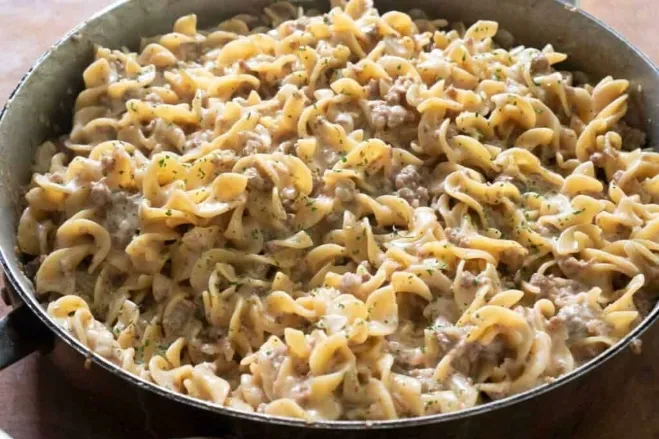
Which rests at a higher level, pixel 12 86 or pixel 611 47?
pixel 611 47

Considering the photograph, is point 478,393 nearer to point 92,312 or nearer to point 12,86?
point 92,312

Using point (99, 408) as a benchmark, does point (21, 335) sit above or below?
above

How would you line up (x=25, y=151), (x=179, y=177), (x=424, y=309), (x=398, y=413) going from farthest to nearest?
1. (x=25, y=151)
2. (x=179, y=177)
3. (x=424, y=309)
4. (x=398, y=413)

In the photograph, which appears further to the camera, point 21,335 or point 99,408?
point 99,408

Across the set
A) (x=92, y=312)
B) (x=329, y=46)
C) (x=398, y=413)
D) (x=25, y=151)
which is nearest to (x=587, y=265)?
(x=398, y=413)

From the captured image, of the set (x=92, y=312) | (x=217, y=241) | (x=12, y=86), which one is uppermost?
(x=217, y=241)

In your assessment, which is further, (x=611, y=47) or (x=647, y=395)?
(x=611, y=47)

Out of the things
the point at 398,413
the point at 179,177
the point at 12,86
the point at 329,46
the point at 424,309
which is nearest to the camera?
the point at 398,413
